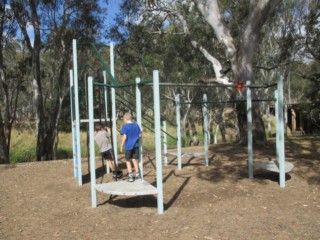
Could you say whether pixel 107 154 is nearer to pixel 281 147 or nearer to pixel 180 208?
pixel 180 208

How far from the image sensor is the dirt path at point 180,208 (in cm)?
499

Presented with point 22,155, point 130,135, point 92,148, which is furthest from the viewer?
point 22,155

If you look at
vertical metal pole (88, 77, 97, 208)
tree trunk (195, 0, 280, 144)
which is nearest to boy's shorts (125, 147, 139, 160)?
vertical metal pole (88, 77, 97, 208)

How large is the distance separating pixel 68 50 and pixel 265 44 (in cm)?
1434

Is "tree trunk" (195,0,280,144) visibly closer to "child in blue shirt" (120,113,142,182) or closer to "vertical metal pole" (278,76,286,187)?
"vertical metal pole" (278,76,286,187)

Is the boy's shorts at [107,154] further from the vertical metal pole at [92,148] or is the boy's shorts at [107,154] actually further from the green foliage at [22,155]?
the green foliage at [22,155]

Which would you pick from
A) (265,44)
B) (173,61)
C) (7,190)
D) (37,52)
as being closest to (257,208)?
(7,190)

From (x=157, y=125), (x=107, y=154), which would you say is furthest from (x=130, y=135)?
(x=107, y=154)

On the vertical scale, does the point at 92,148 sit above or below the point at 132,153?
above

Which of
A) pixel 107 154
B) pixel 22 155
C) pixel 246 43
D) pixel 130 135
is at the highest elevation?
pixel 246 43

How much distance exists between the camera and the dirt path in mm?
4992

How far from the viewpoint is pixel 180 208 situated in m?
5.98

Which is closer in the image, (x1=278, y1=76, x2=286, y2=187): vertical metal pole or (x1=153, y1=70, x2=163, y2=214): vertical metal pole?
(x1=153, y1=70, x2=163, y2=214): vertical metal pole

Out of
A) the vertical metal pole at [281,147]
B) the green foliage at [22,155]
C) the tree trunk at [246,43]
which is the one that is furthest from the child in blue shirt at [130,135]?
the green foliage at [22,155]
